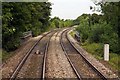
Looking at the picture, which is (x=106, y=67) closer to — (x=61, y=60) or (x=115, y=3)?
(x=61, y=60)

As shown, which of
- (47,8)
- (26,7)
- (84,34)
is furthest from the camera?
(47,8)

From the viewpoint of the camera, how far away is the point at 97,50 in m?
26.9

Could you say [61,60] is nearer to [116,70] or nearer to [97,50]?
[116,70]

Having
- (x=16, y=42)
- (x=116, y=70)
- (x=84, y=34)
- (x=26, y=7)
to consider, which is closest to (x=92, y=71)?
(x=116, y=70)

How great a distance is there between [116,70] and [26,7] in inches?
595

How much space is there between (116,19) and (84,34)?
17072mm

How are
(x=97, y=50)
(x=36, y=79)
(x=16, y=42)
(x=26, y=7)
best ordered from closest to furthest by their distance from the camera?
(x=36, y=79), (x=97, y=50), (x=16, y=42), (x=26, y=7)

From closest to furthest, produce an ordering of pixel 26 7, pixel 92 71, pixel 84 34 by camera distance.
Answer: pixel 92 71
pixel 26 7
pixel 84 34

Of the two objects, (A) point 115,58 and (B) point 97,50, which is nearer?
(A) point 115,58

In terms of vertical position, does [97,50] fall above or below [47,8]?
below

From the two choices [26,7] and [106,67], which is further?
[26,7]

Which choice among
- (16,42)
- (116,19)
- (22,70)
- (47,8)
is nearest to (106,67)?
(22,70)

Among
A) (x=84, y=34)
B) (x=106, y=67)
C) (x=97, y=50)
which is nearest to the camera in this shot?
(x=106, y=67)

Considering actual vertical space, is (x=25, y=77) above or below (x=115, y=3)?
below
